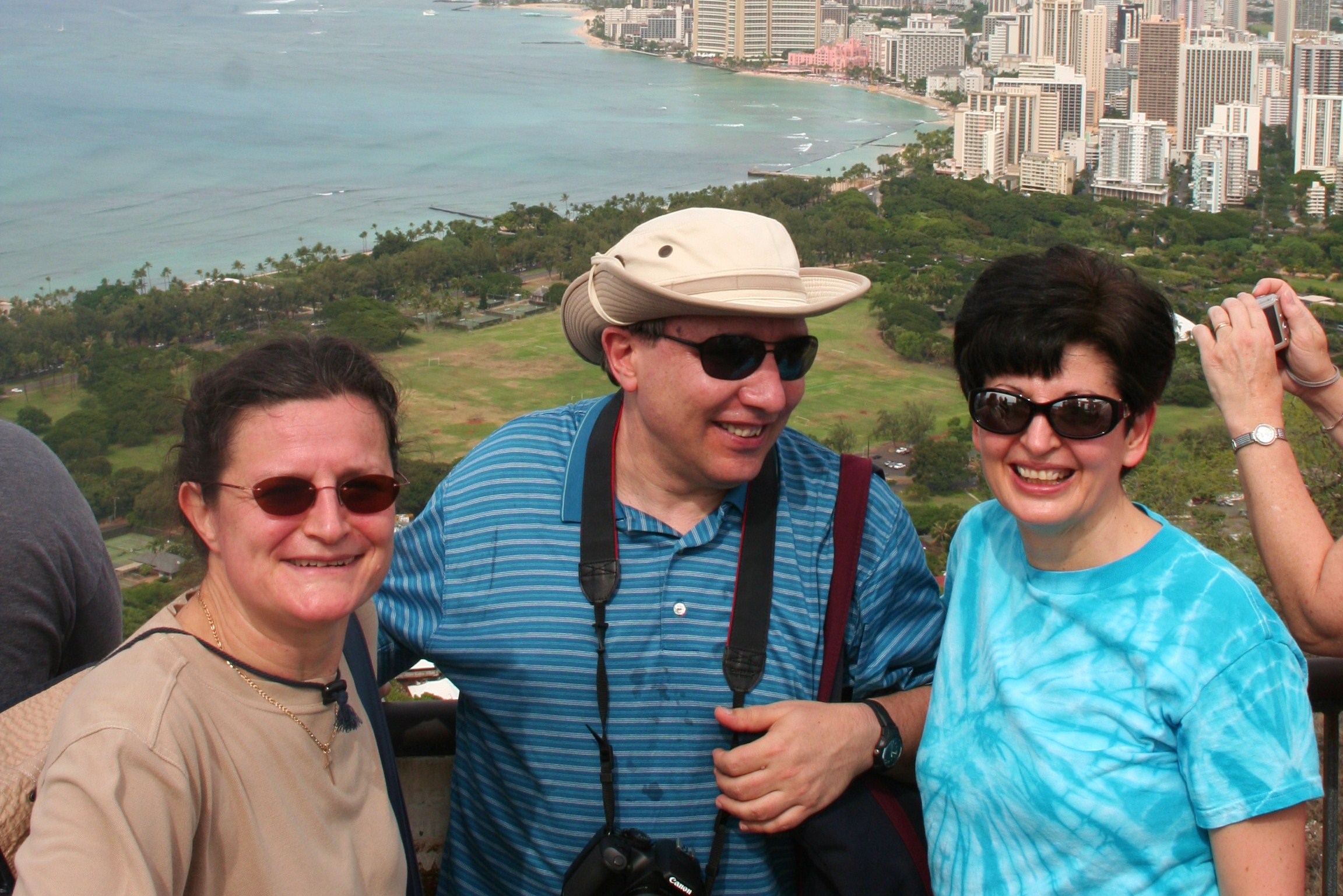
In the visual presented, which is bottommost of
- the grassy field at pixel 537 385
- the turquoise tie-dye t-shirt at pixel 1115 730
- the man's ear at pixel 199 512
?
the grassy field at pixel 537 385

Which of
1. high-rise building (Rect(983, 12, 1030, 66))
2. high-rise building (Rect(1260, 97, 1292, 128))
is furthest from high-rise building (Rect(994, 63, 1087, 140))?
high-rise building (Rect(983, 12, 1030, 66))

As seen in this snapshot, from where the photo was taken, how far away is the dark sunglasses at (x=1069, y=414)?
96cm

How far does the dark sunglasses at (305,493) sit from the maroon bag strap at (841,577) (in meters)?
0.40

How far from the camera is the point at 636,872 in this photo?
1.02m

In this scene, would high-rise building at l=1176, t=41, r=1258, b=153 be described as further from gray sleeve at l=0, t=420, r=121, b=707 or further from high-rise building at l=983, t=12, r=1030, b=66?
gray sleeve at l=0, t=420, r=121, b=707

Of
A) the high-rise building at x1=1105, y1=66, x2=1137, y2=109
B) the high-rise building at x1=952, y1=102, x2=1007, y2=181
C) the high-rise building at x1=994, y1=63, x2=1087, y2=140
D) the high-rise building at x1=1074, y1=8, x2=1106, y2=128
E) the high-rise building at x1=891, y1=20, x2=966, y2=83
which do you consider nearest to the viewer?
the high-rise building at x1=952, y1=102, x2=1007, y2=181

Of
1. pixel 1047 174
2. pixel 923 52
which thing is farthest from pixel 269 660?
pixel 923 52

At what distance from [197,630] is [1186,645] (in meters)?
0.65

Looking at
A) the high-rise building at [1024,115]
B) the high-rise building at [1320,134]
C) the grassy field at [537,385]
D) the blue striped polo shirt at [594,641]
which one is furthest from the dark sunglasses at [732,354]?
the high-rise building at [1320,134]

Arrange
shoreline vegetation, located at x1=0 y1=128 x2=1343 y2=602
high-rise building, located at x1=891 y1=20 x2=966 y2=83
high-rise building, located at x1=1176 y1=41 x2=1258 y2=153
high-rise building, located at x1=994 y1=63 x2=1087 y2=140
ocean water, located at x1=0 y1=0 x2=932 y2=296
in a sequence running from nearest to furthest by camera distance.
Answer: shoreline vegetation, located at x1=0 y1=128 x2=1343 y2=602 < ocean water, located at x1=0 y1=0 x2=932 y2=296 < high-rise building, located at x1=994 y1=63 x2=1087 y2=140 < high-rise building, located at x1=1176 y1=41 x2=1258 y2=153 < high-rise building, located at x1=891 y1=20 x2=966 y2=83

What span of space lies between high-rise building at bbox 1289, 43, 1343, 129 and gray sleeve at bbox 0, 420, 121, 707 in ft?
179

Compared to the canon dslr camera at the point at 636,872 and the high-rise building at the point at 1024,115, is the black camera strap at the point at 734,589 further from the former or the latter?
the high-rise building at the point at 1024,115

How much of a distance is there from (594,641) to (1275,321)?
64cm

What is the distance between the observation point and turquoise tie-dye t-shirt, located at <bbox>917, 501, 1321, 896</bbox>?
2.78ft
